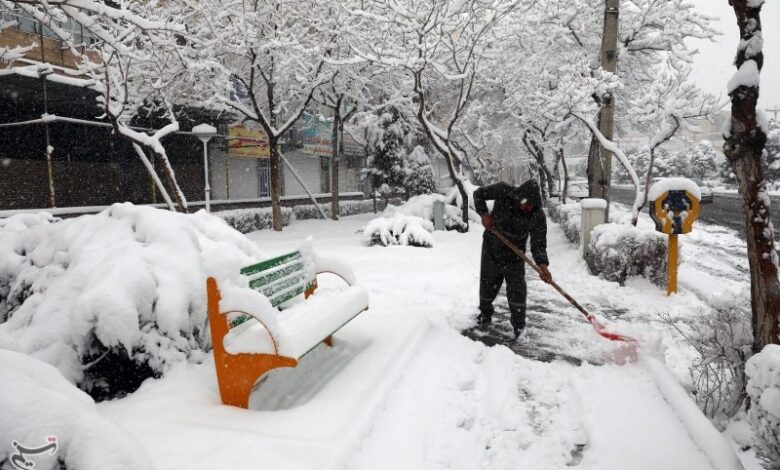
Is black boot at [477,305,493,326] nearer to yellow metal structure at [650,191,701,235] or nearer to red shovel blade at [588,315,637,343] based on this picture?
red shovel blade at [588,315,637,343]

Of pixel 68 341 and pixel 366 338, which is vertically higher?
pixel 68 341

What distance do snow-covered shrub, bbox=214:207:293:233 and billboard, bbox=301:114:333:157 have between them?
4197 millimetres

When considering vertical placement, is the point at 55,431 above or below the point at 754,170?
below

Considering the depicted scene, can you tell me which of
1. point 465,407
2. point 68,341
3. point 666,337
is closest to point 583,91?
point 666,337

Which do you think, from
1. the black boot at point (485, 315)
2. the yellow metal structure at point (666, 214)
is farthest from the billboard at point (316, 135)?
the black boot at point (485, 315)

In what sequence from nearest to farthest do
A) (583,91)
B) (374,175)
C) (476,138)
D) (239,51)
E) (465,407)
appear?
(465,407), (583,91), (239,51), (374,175), (476,138)

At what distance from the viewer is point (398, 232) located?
11.4 meters

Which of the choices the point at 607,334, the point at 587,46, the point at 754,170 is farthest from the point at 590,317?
the point at 587,46

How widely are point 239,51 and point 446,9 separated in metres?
5.38

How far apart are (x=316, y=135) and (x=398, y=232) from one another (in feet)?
39.8

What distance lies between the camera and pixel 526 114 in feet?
63.7

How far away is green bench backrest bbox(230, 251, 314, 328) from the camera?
11.3 feet

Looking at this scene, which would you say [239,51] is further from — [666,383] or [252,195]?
[666,383]

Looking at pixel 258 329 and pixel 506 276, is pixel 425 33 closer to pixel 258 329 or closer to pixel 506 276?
pixel 506 276
